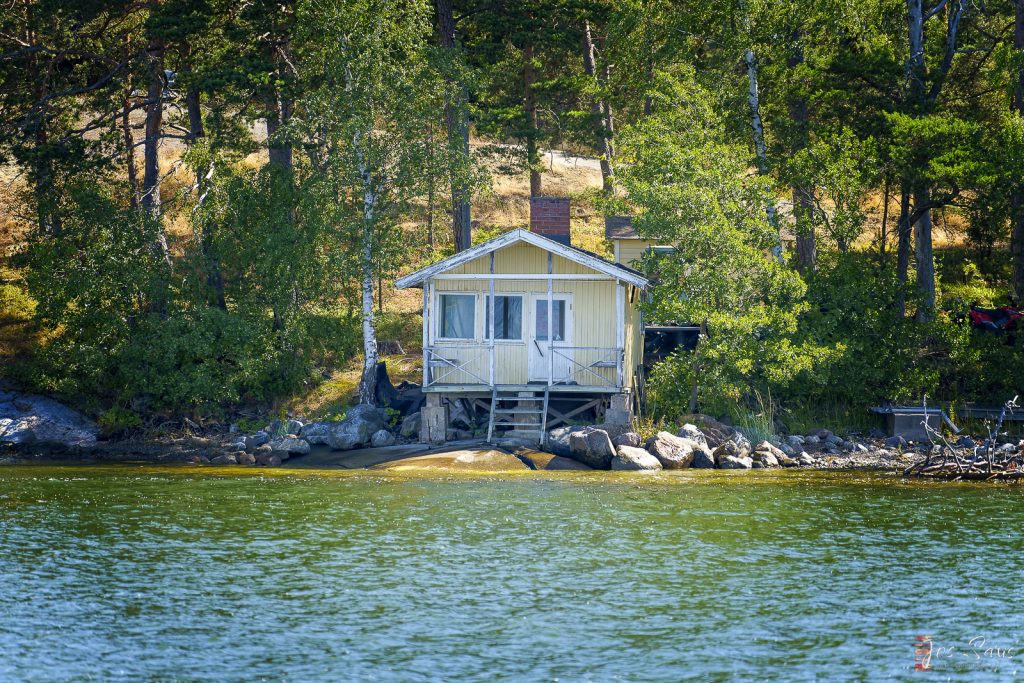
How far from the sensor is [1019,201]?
30453mm

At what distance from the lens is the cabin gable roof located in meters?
28.2

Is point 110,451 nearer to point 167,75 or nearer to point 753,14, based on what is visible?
point 167,75

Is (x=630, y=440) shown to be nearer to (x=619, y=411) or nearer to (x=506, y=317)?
(x=619, y=411)

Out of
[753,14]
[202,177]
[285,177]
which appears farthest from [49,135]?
[753,14]

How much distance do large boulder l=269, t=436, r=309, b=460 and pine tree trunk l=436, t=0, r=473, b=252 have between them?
337 inches

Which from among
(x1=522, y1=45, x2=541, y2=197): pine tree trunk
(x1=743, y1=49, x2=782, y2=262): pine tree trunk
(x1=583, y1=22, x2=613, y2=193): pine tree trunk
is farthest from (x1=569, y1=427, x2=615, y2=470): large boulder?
(x1=522, y1=45, x2=541, y2=197): pine tree trunk

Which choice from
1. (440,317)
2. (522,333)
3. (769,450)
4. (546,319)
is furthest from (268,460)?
(769,450)

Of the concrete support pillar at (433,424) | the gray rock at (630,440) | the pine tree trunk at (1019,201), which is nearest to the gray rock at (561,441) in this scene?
the gray rock at (630,440)

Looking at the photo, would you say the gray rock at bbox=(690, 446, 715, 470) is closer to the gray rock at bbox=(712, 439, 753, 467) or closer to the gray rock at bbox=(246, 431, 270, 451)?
the gray rock at bbox=(712, 439, 753, 467)

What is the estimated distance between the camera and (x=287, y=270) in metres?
32.3

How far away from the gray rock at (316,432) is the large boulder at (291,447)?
12.1 inches

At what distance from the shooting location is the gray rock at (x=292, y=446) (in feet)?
92.4

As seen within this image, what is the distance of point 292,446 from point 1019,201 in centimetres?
1945

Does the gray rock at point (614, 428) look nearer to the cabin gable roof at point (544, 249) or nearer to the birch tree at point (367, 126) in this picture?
the cabin gable roof at point (544, 249)
